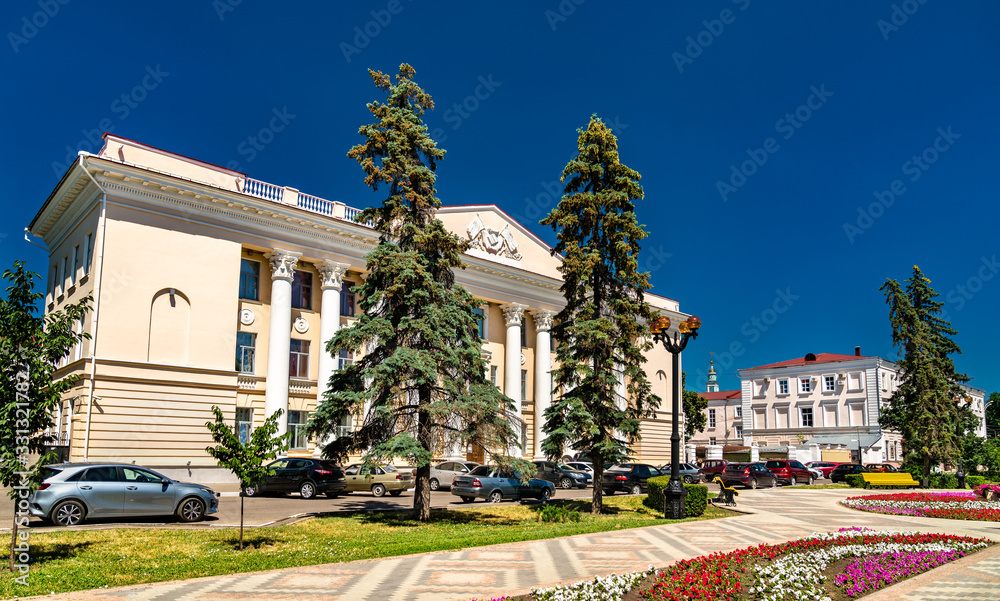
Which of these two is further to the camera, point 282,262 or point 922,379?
point 922,379

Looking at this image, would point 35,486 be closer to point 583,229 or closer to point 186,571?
point 186,571

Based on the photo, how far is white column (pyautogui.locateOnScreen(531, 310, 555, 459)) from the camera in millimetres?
44531

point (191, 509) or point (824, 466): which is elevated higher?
point (191, 509)

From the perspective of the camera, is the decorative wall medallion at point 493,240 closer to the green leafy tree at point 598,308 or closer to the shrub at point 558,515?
the green leafy tree at point 598,308

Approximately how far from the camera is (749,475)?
3900 cm

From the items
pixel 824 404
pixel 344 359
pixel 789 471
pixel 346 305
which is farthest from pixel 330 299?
pixel 824 404

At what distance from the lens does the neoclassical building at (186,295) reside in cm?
2711

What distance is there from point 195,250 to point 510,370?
20.2 meters

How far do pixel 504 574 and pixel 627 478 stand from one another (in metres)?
22.8

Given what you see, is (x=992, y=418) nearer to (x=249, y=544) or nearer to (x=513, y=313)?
(x=513, y=313)

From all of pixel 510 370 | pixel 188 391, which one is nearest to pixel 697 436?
pixel 510 370

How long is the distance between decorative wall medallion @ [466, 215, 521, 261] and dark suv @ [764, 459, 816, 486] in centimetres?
1980

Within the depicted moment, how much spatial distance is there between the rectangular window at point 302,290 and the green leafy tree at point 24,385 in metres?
23.7

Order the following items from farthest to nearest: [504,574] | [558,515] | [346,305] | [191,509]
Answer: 1. [346,305]
2. [558,515]
3. [191,509]
4. [504,574]
